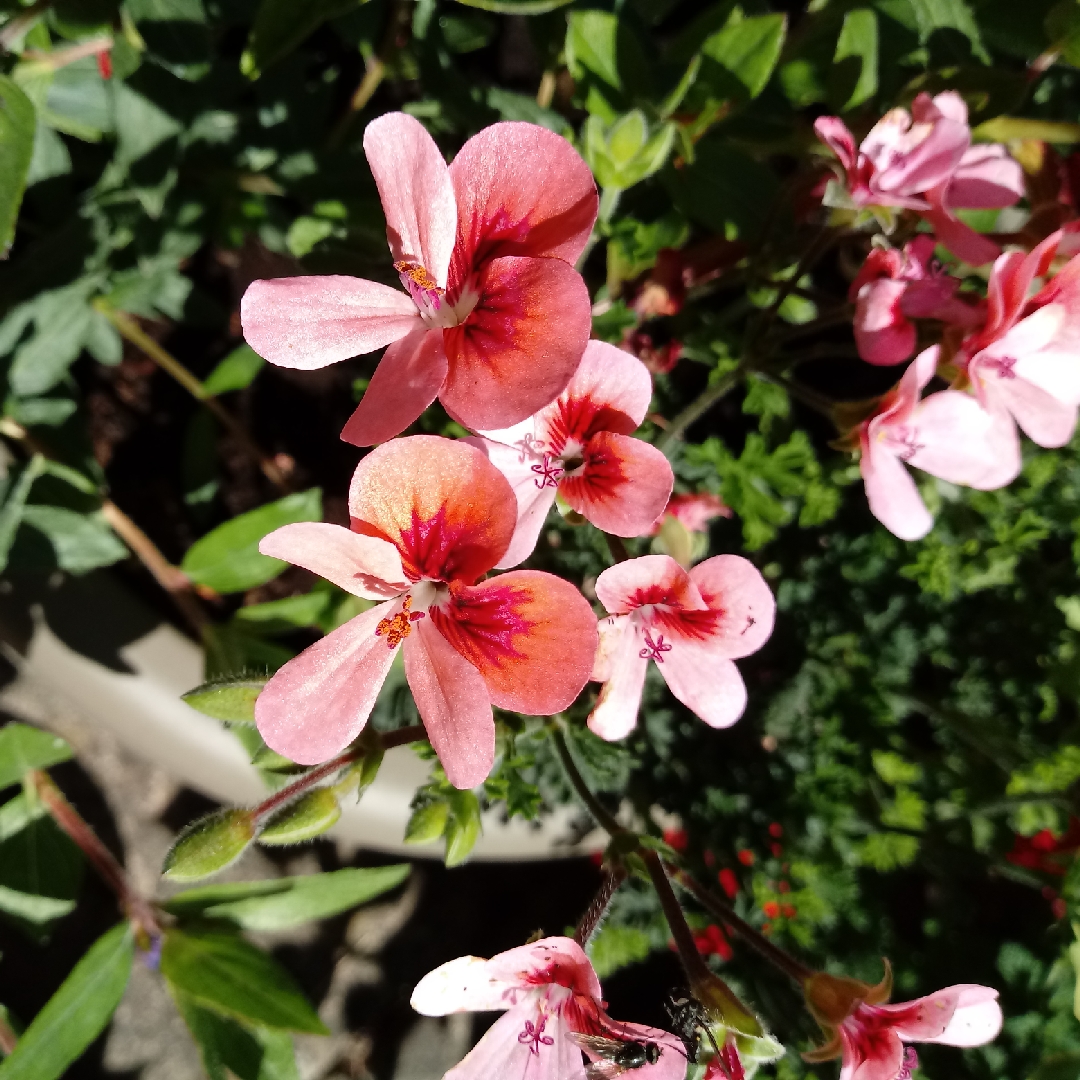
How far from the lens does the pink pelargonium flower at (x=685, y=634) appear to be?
62 cm

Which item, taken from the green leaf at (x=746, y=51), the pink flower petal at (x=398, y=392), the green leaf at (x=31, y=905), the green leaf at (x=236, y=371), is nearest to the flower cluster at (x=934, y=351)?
the green leaf at (x=746, y=51)

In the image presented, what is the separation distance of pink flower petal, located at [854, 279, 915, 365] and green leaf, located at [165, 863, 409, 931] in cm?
66

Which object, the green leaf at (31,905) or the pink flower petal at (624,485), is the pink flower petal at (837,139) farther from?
the green leaf at (31,905)

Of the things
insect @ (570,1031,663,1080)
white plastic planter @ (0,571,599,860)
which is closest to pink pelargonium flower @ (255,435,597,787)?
insect @ (570,1031,663,1080)

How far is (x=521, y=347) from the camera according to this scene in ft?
1.65

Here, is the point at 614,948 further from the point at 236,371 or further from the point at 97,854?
the point at 236,371

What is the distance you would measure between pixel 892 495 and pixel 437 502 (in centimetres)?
34

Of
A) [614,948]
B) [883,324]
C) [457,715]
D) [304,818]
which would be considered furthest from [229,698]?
[614,948]

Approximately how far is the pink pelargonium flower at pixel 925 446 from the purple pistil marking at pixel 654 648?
0.57 feet

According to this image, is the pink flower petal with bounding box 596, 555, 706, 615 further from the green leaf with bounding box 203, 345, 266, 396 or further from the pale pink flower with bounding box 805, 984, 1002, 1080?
the green leaf with bounding box 203, 345, 266, 396

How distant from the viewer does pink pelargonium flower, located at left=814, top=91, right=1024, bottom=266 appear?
639mm

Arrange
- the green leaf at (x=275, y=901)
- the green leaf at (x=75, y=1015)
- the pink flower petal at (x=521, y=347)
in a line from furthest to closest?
1. the green leaf at (x=275, y=901)
2. the green leaf at (x=75, y=1015)
3. the pink flower petal at (x=521, y=347)

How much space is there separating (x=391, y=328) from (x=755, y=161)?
46cm

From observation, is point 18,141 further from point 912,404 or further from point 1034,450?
point 1034,450
